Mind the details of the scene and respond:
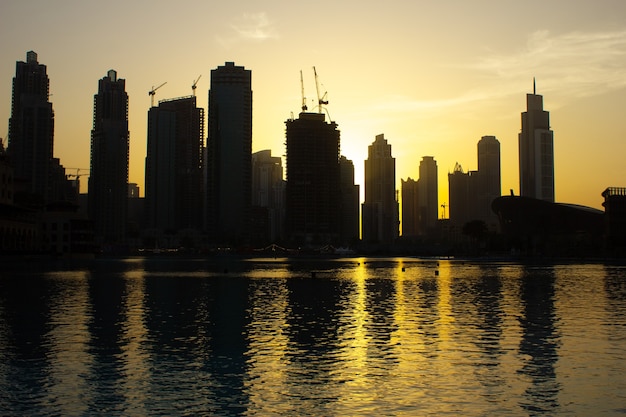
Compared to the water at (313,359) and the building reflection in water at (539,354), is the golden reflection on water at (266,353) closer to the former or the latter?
the water at (313,359)

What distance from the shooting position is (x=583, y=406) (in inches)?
915

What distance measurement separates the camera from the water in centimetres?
2362

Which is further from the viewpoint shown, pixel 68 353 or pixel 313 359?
pixel 68 353

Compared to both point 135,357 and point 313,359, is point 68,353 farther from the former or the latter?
point 313,359

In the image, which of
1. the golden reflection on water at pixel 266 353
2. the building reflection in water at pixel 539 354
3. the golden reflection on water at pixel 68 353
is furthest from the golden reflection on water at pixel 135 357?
the building reflection in water at pixel 539 354

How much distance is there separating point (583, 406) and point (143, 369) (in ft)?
59.0

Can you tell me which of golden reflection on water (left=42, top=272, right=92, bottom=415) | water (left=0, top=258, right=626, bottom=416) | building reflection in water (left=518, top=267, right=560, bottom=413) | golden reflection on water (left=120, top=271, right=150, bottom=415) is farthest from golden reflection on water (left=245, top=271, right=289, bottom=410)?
building reflection in water (left=518, top=267, right=560, bottom=413)

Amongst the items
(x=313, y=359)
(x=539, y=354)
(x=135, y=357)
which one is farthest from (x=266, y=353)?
(x=539, y=354)

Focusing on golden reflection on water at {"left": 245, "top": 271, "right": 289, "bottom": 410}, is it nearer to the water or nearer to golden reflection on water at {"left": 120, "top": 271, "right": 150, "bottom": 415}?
the water

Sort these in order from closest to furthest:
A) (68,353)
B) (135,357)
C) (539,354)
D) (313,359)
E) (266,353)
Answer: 1. (313,359)
2. (135,357)
3. (539,354)
4. (68,353)
5. (266,353)

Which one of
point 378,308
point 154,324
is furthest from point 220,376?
point 378,308

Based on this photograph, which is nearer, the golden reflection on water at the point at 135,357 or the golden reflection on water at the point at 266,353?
the golden reflection on water at the point at 135,357

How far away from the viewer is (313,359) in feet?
106

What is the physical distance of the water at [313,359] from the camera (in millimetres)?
23625
